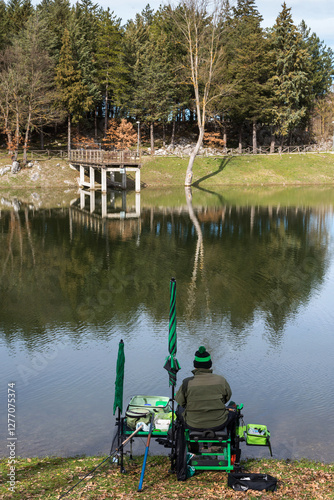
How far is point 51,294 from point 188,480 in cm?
1049

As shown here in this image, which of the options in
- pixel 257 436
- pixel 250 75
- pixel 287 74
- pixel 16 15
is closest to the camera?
pixel 257 436

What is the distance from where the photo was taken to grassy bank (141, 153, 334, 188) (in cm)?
5519

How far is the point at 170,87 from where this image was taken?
215 ft

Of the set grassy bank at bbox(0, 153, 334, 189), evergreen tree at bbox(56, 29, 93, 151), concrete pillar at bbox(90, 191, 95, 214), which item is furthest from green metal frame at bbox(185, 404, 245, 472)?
evergreen tree at bbox(56, 29, 93, 151)

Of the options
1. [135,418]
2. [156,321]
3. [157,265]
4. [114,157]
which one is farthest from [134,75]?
[135,418]

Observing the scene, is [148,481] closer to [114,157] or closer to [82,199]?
[82,199]

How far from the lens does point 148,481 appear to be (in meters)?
6.34

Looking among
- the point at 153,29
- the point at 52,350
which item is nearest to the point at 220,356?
the point at 52,350

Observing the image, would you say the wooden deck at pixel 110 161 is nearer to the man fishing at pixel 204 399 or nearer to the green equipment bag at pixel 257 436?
the green equipment bag at pixel 257 436

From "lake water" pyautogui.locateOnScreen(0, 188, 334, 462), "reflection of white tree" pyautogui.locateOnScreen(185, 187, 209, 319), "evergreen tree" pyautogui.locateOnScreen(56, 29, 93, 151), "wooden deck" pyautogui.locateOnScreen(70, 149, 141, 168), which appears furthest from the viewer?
"evergreen tree" pyautogui.locateOnScreen(56, 29, 93, 151)

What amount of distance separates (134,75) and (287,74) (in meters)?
20.4

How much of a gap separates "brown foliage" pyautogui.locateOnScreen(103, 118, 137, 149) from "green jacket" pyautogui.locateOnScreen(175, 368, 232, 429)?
58406mm

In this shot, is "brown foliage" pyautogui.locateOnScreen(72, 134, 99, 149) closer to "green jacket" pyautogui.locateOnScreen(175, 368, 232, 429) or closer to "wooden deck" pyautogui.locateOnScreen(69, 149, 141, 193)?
"wooden deck" pyautogui.locateOnScreen(69, 149, 141, 193)

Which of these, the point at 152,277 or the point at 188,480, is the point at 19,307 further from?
the point at 188,480
